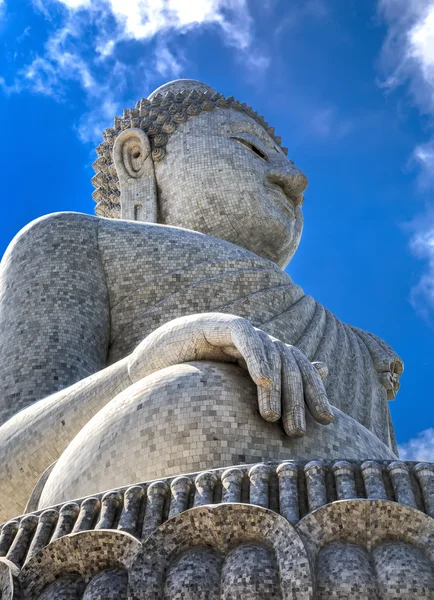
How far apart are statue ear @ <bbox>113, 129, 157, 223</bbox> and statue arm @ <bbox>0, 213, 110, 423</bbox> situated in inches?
55.8

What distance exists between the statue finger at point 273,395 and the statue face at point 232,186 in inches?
170

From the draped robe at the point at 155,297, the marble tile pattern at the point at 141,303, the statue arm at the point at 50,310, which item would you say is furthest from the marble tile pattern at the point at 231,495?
the draped robe at the point at 155,297

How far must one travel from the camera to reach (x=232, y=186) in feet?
30.4

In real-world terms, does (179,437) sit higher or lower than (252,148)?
lower

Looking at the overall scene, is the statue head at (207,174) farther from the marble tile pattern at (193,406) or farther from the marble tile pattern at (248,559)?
the marble tile pattern at (248,559)

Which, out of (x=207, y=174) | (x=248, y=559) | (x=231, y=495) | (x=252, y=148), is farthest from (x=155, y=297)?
(x=248, y=559)

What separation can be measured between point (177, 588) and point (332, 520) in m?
0.68

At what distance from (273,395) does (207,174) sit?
15.8 feet

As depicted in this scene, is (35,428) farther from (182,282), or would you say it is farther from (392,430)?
(392,430)

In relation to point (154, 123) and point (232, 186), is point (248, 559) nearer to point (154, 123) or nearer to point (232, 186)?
point (232, 186)

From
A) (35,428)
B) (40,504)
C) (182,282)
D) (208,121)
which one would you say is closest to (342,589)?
(40,504)

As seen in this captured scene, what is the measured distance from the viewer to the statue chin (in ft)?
15.6

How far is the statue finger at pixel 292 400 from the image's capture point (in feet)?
16.0

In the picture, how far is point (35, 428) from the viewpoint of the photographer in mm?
6035
